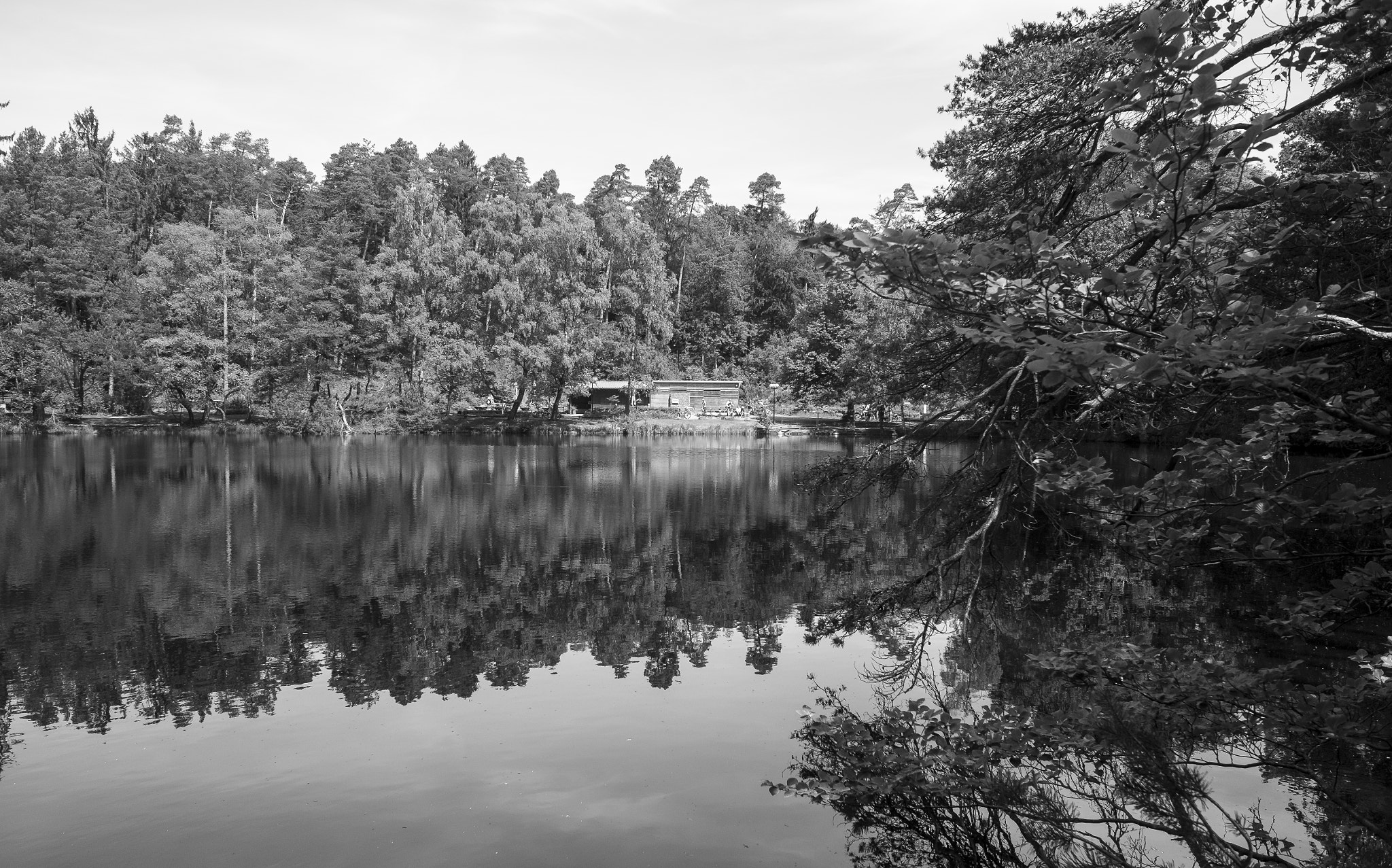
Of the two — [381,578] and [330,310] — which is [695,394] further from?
[381,578]

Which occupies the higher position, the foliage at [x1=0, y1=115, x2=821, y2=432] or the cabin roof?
the foliage at [x1=0, y1=115, x2=821, y2=432]

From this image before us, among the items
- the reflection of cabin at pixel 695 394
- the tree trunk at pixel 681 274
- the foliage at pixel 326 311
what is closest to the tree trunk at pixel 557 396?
the foliage at pixel 326 311

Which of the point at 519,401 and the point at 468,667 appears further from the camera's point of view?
the point at 519,401

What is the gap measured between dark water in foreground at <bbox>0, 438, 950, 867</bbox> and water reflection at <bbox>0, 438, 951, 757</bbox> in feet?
0.22

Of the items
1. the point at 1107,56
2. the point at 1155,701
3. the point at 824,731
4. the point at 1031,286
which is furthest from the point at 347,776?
the point at 1107,56

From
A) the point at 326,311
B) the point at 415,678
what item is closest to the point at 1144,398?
the point at 415,678

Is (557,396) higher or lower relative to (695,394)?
lower

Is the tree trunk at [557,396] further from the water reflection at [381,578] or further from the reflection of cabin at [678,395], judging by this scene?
the water reflection at [381,578]

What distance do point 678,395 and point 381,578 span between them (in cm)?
4471

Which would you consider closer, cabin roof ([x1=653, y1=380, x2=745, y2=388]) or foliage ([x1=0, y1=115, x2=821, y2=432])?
foliage ([x1=0, y1=115, x2=821, y2=432])

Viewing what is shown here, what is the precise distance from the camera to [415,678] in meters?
9.88

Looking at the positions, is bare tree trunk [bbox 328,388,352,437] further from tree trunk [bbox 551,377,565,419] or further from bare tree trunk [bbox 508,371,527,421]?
tree trunk [bbox 551,377,565,419]

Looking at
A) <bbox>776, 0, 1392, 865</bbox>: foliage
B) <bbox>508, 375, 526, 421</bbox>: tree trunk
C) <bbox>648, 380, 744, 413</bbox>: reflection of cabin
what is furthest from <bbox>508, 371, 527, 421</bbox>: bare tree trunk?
<bbox>776, 0, 1392, 865</bbox>: foliage

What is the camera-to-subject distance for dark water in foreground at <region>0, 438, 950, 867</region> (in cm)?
620
